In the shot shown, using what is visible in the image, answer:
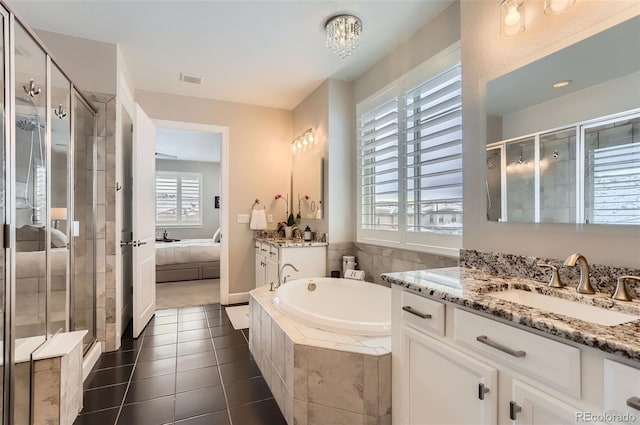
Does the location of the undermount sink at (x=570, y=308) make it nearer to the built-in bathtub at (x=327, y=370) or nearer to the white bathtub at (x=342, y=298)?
the built-in bathtub at (x=327, y=370)

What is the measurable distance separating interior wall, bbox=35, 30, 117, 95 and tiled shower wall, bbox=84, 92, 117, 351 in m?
0.11

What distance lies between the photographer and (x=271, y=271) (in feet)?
11.4

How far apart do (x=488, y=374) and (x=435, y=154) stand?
168 centimetres

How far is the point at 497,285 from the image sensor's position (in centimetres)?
137

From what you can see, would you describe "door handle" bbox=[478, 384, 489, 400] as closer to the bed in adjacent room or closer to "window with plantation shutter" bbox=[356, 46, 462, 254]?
"window with plantation shutter" bbox=[356, 46, 462, 254]

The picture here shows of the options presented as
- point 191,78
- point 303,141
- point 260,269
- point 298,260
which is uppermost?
point 191,78

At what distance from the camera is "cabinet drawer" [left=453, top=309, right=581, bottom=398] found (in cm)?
85

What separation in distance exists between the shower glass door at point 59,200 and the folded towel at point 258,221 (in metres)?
2.00

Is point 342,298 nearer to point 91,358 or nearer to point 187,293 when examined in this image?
point 91,358

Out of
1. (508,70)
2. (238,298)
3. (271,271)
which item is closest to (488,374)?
(508,70)

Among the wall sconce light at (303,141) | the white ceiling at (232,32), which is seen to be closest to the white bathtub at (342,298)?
the wall sconce light at (303,141)

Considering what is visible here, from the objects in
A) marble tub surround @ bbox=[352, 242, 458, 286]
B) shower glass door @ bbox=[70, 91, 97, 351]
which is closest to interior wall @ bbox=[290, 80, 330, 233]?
marble tub surround @ bbox=[352, 242, 458, 286]

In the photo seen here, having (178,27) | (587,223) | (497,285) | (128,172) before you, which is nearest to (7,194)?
(178,27)

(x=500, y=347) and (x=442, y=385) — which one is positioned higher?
(x=500, y=347)
